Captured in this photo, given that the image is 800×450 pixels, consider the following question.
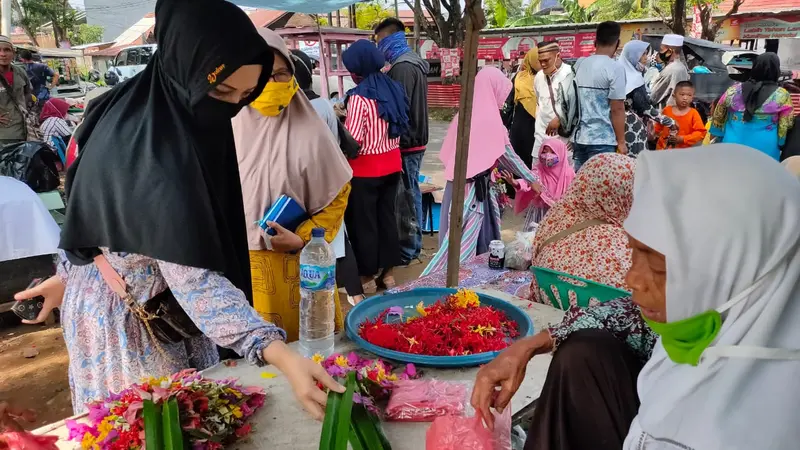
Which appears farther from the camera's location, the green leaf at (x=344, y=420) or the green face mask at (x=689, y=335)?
the green leaf at (x=344, y=420)

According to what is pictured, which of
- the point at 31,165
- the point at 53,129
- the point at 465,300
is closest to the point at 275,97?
the point at 465,300

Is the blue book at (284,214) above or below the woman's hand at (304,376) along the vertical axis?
above

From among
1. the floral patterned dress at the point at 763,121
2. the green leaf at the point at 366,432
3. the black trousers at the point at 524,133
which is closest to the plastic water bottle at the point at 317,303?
the green leaf at the point at 366,432

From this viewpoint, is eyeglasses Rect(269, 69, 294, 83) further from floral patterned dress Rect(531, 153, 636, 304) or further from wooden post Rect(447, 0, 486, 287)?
floral patterned dress Rect(531, 153, 636, 304)

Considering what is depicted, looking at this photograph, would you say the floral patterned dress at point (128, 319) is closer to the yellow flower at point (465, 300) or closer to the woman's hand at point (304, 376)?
the woman's hand at point (304, 376)

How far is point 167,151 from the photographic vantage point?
4.89 feet

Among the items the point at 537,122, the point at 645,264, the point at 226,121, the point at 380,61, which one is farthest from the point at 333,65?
the point at 645,264

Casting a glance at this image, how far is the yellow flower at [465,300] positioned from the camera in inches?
85.7

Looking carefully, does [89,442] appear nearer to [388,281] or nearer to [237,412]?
[237,412]

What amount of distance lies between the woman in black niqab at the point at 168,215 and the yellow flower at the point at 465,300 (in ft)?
2.65

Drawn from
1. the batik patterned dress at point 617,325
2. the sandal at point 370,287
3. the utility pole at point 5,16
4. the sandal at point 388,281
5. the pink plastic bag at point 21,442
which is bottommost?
the sandal at point 370,287

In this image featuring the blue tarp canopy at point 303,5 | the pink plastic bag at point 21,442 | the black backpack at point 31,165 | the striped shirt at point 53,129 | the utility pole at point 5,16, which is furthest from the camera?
the utility pole at point 5,16

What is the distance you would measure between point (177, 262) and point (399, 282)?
12.7 ft

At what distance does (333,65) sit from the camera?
10.7m
